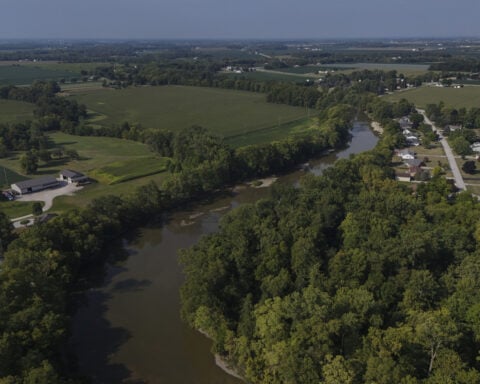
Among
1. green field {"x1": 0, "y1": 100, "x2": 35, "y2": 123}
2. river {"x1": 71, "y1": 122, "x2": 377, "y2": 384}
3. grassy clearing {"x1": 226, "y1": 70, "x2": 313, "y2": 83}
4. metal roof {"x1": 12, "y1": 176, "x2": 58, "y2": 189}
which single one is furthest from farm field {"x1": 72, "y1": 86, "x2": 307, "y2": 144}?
river {"x1": 71, "y1": 122, "x2": 377, "y2": 384}

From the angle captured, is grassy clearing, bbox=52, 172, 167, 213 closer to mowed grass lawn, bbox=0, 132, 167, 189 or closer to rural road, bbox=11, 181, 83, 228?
rural road, bbox=11, 181, 83, 228

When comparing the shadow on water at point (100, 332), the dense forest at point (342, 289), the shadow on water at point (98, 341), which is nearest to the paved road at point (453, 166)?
the dense forest at point (342, 289)

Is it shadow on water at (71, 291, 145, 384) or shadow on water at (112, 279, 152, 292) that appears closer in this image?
shadow on water at (71, 291, 145, 384)

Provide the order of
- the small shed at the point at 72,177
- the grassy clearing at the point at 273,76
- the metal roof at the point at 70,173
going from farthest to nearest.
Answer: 1. the grassy clearing at the point at 273,76
2. the metal roof at the point at 70,173
3. the small shed at the point at 72,177

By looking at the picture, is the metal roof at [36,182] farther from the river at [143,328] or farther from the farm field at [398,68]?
the farm field at [398,68]

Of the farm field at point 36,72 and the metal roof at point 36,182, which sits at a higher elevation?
the farm field at point 36,72

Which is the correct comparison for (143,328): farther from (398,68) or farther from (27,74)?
(398,68)
